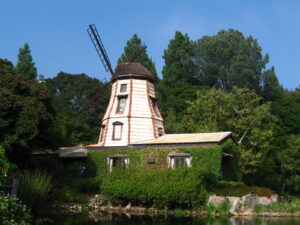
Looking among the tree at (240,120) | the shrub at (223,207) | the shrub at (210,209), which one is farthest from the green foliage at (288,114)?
the shrub at (210,209)

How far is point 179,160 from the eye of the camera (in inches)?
961

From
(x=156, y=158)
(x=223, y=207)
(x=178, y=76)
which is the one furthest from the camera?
(x=178, y=76)

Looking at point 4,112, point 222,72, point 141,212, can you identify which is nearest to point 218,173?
point 141,212

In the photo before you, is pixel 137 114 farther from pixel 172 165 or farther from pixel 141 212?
pixel 141 212

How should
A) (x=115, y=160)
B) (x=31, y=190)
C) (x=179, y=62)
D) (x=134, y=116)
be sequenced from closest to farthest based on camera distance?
(x=31, y=190) → (x=115, y=160) → (x=134, y=116) → (x=179, y=62)

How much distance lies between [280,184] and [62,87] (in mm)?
30745

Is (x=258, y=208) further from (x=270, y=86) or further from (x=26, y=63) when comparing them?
(x=26, y=63)

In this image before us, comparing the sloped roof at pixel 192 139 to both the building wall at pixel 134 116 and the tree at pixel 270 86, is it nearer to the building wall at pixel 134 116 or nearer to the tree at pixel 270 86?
the building wall at pixel 134 116

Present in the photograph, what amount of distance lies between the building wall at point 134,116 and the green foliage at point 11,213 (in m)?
15.1

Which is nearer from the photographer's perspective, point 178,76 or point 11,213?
point 11,213

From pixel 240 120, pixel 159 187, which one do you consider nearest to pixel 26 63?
pixel 240 120

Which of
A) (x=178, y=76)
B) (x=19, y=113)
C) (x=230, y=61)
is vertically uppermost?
(x=230, y=61)

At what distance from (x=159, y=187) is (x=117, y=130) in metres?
8.43

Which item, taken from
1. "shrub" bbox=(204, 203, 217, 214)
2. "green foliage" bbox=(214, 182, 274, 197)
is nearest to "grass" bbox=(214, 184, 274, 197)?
"green foliage" bbox=(214, 182, 274, 197)
